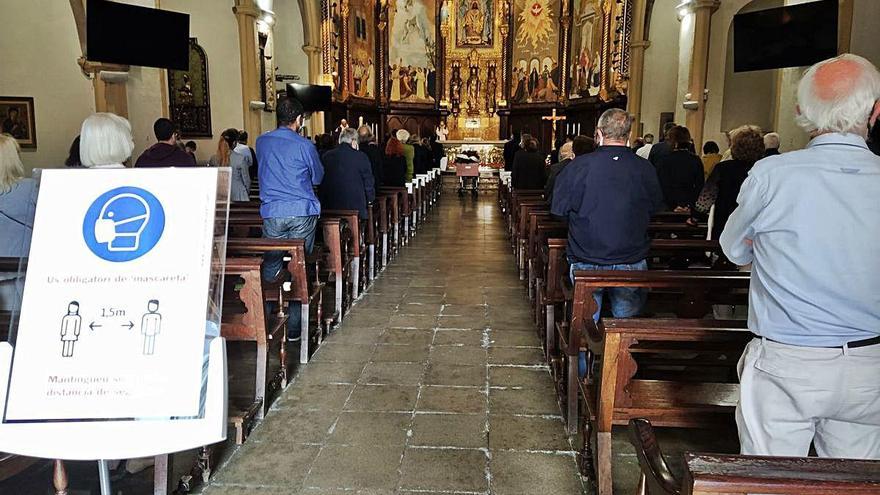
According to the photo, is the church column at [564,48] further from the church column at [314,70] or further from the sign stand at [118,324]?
the sign stand at [118,324]

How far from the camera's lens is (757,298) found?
75.6 inches

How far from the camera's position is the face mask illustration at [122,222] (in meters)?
2.09

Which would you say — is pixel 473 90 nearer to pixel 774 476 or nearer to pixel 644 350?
pixel 644 350

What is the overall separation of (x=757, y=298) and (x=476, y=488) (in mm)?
1561

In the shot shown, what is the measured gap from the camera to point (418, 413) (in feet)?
12.1

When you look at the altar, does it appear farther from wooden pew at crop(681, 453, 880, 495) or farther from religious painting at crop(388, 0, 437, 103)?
wooden pew at crop(681, 453, 880, 495)

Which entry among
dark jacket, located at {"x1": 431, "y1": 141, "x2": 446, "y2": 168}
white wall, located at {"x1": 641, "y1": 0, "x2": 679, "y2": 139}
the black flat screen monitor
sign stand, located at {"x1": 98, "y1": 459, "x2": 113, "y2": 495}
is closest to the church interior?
sign stand, located at {"x1": 98, "y1": 459, "x2": 113, "y2": 495}

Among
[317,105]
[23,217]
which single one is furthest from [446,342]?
[317,105]

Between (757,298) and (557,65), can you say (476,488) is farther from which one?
(557,65)

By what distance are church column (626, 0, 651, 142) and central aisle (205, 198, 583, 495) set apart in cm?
985

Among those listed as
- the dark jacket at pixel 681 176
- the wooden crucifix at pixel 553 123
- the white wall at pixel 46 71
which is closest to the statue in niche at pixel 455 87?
the wooden crucifix at pixel 553 123

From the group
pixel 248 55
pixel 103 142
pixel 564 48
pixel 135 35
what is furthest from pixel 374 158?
pixel 564 48

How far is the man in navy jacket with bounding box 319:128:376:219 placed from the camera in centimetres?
627

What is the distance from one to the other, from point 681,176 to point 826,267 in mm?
5016
